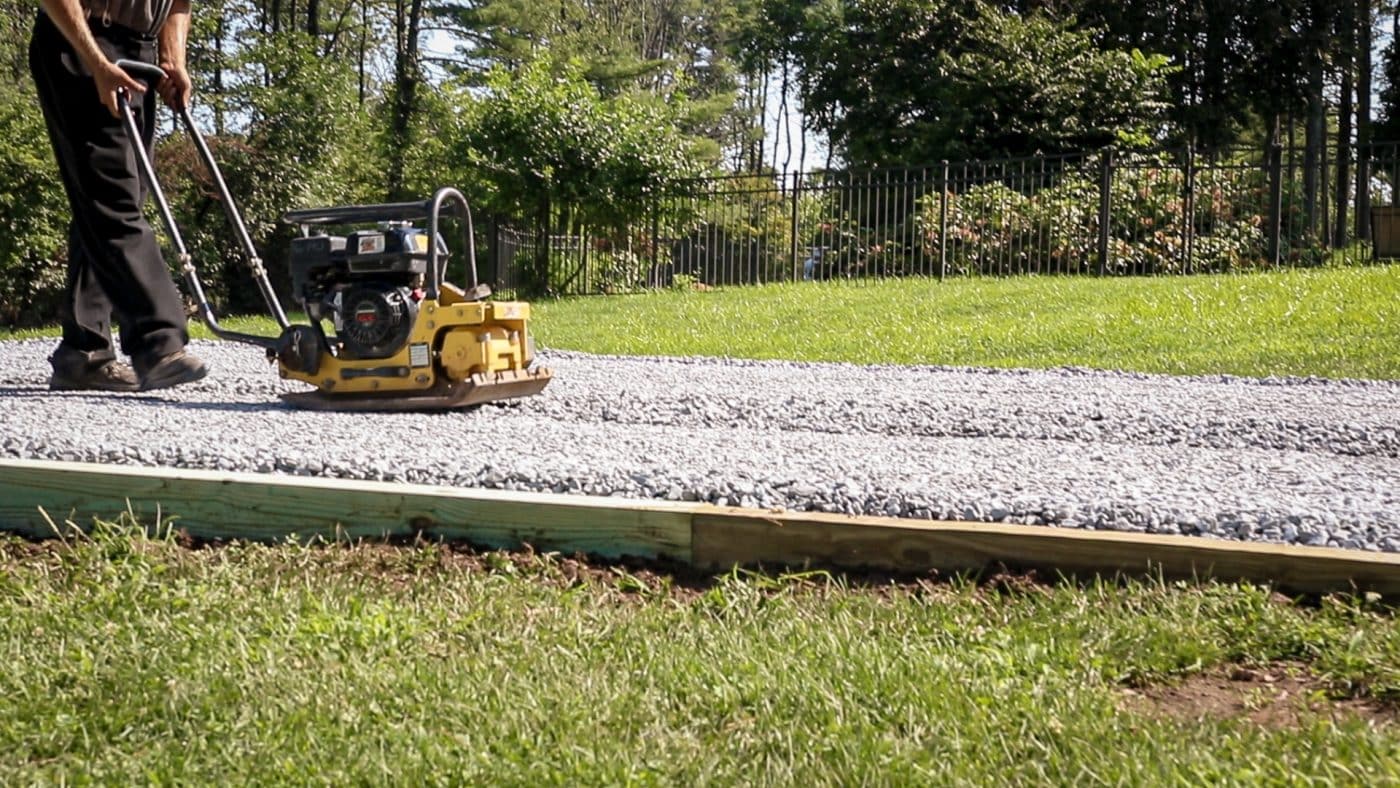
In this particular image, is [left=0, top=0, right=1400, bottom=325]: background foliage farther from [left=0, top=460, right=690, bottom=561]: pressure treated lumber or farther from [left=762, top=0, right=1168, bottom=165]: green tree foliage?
[left=0, top=460, right=690, bottom=561]: pressure treated lumber

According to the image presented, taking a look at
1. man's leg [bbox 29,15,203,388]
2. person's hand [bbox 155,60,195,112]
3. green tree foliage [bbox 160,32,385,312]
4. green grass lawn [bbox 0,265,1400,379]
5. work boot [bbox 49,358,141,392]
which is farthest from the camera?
green tree foliage [bbox 160,32,385,312]

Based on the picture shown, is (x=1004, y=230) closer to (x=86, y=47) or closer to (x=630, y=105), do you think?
(x=630, y=105)

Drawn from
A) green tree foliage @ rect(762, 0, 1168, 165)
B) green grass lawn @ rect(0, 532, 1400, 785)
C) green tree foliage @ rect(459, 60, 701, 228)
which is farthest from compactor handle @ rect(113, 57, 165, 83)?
green tree foliage @ rect(762, 0, 1168, 165)

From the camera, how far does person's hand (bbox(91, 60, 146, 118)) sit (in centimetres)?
533

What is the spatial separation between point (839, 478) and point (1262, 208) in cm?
1664

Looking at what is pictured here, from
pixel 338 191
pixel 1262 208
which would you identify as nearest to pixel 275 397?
pixel 1262 208

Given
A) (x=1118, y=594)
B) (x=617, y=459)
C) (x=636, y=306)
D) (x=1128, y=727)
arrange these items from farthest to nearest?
1. (x=636, y=306)
2. (x=617, y=459)
3. (x=1118, y=594)
4. (x=1128, y=727)

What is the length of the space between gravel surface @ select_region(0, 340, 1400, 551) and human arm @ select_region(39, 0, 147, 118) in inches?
50.6

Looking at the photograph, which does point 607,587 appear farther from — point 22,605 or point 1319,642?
point 1319,642

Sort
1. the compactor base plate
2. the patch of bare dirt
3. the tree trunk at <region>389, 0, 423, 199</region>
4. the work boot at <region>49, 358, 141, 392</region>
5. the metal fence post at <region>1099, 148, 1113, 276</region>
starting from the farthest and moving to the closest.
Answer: the tree trunk at <region>389, 0, 423, 199</region>
the metal fence post at <region>1099, 148, 1113, 276</region>
the work boot at <region>49, 358, 141, 392</region>
the compactor base plate
the patch of bare dirt

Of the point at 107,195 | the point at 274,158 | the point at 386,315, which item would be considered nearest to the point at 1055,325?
the point at 386,315

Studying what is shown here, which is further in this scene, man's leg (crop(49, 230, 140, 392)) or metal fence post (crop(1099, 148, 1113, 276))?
metal fence post (crop(1099, 148, 1113, 276))

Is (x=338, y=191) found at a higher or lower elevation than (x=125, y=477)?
higher

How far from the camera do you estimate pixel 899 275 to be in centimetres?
1797
